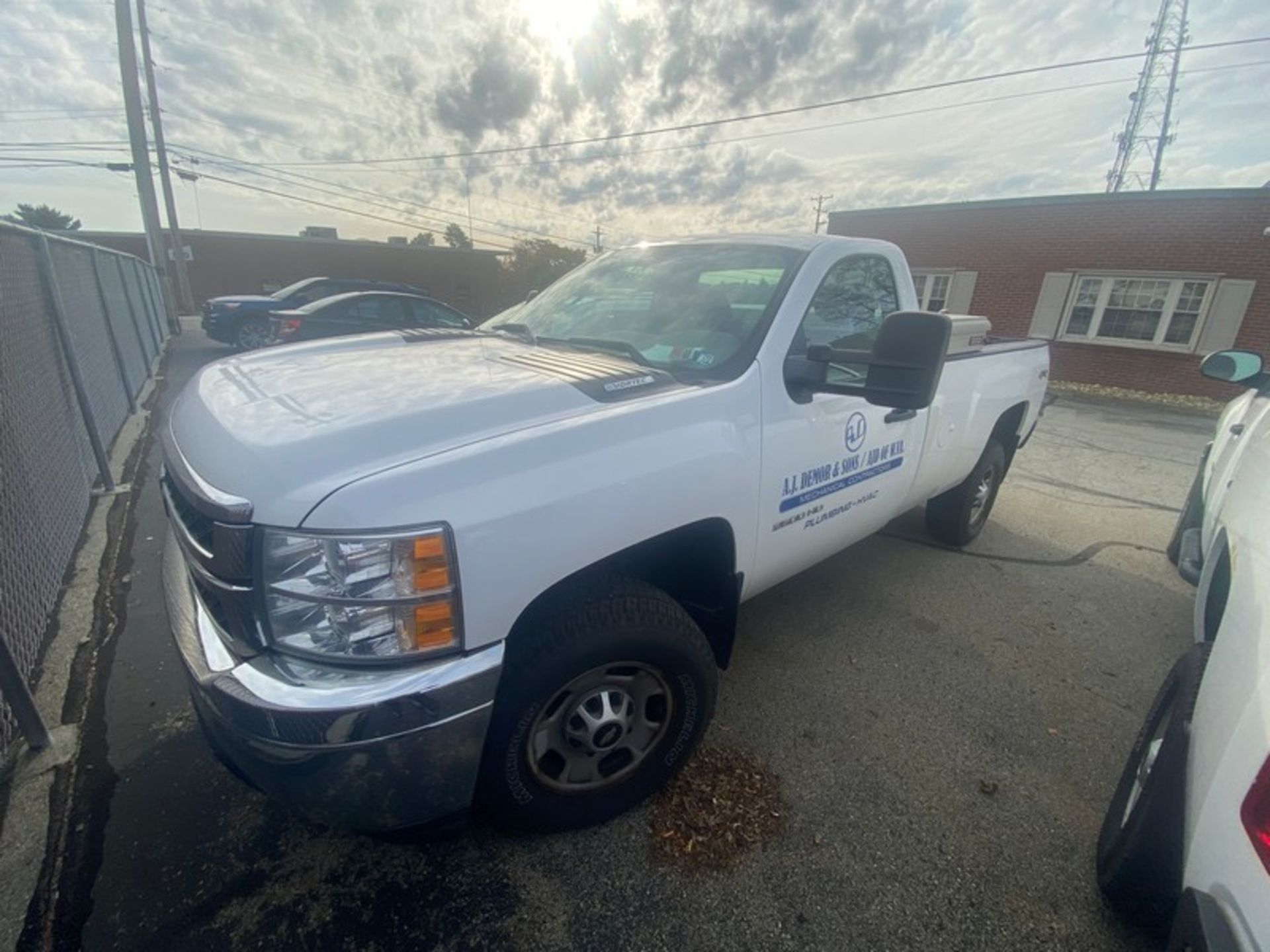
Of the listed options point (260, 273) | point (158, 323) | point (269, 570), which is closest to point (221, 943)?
point (269, 570)

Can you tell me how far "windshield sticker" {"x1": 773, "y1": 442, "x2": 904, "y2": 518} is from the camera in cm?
225

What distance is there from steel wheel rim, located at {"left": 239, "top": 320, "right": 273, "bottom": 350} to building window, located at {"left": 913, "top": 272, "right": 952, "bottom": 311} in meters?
15.9

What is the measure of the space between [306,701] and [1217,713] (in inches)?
80.2

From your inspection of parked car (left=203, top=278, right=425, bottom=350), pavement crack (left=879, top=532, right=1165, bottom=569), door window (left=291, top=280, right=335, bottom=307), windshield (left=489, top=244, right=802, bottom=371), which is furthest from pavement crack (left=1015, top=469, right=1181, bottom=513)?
door window (left=291, top=280, right=335, bottom=307)

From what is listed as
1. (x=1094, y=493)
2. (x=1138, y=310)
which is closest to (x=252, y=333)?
(x=1094, y=493)

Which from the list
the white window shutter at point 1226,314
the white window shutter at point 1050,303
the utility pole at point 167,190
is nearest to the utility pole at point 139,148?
the utility pole at point 167,190

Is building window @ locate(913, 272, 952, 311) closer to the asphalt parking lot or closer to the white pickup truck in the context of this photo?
the asphalt parking lot

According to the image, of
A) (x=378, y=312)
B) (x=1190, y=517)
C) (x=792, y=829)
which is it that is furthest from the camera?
(x=378, y=312)

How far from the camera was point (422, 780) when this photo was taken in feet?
4.86

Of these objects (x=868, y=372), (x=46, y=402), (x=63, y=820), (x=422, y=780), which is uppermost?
(x=868, y=372)

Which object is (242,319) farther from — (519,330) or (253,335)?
(519,330)

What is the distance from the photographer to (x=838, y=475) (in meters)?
2.48

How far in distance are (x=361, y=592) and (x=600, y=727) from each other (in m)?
0.92

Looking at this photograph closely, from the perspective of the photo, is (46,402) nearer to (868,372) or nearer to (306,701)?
(306,701)
